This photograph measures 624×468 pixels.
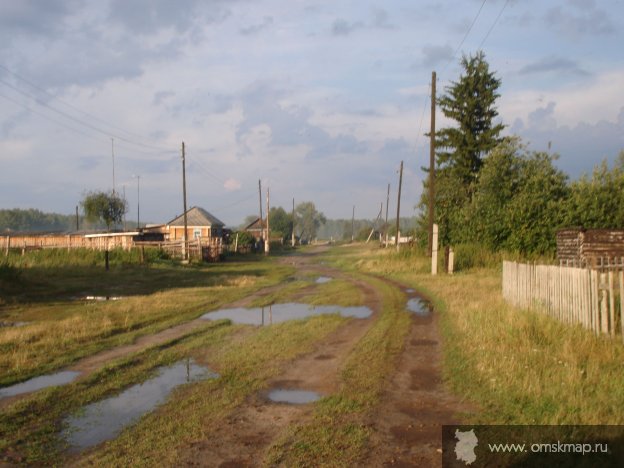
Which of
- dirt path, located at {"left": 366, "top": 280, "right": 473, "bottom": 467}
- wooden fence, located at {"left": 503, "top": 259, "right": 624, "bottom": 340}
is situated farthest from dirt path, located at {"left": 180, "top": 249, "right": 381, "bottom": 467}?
wooden fence, located at {"left": 503, "top": 259, "right": 624, "bottom": 340}

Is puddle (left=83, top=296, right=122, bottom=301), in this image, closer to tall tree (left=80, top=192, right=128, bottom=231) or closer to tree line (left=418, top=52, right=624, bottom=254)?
tree line (left=418, top=52, right=624, bottom=254)

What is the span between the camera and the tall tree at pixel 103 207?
242 ft

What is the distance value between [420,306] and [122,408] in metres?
11.3

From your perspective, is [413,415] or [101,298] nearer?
[413,415]

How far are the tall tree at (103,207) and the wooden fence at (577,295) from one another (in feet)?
224

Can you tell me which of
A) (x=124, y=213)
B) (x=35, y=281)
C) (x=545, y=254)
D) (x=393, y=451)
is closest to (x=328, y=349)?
(x=393, y=451)

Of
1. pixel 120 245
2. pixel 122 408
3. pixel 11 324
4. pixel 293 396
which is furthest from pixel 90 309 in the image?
pixel 120 245

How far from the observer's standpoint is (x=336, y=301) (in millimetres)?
18969

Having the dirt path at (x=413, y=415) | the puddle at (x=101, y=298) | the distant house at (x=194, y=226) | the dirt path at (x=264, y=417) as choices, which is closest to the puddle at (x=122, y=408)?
the dirt path at (x=264, y=417)

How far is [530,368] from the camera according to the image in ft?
27.1

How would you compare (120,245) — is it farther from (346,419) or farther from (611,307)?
(346,419)

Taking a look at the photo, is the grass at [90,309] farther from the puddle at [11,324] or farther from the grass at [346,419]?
the grass at [346,419]

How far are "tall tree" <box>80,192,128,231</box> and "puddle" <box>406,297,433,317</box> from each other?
63.2 meters

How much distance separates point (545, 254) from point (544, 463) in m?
26.9
